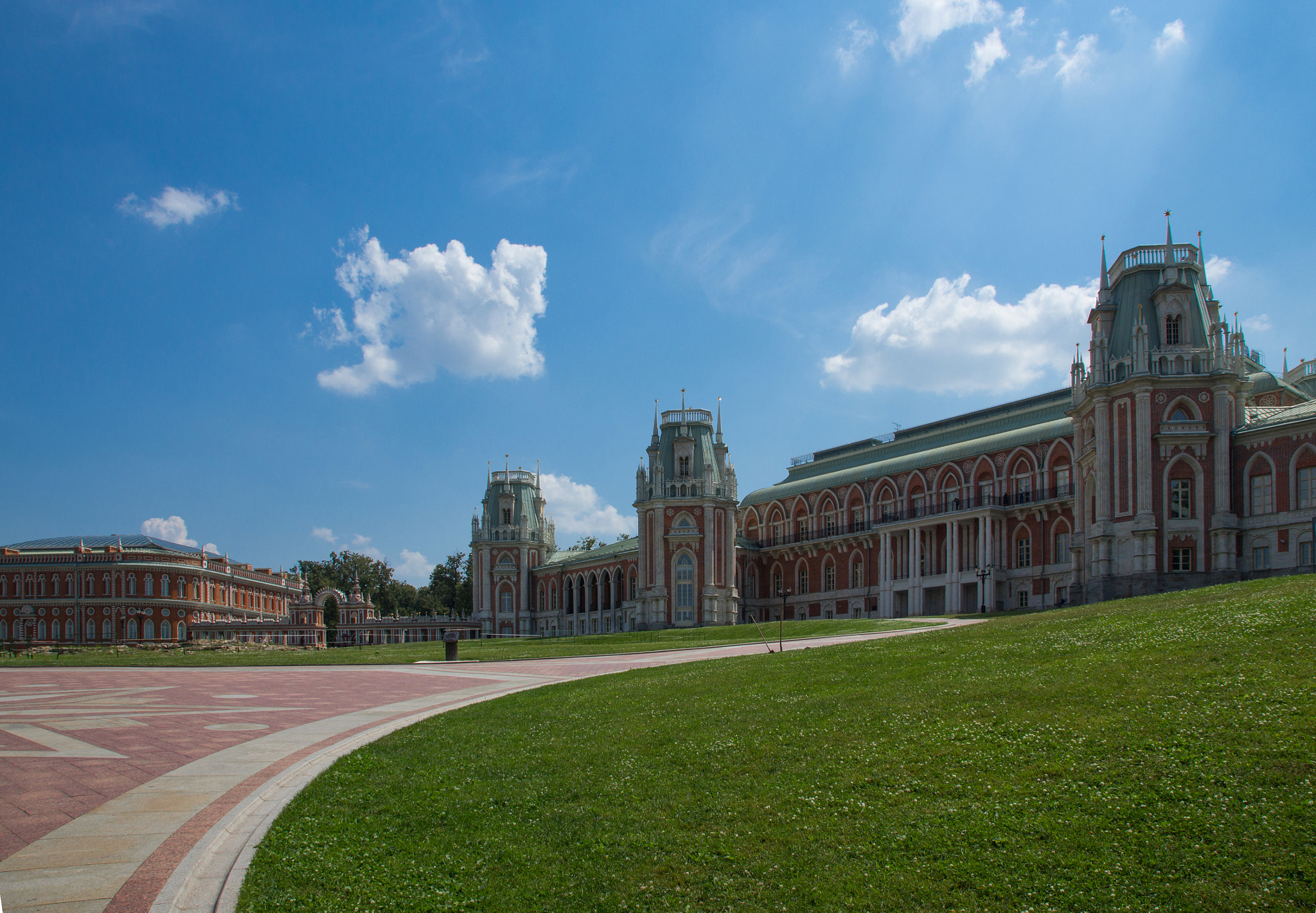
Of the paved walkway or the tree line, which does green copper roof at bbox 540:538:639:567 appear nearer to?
the tree line

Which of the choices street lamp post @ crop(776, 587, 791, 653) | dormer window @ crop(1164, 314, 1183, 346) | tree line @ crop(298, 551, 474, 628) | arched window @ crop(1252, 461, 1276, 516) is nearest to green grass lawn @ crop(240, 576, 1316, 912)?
street lamp post @ crop(776, 587, 791, 653)

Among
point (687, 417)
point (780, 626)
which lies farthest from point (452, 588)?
point (780, 626)

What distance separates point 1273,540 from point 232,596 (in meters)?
99.4

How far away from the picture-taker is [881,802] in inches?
333

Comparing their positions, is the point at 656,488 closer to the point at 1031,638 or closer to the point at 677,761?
the point at 1031,638

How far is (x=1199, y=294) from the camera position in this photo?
44.2 meters

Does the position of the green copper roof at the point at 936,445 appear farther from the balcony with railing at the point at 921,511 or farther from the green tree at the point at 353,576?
the green tree at the point at 353,576

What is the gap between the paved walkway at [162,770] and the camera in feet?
24.1

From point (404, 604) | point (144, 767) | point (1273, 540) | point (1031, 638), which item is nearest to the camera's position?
point (144, 767)

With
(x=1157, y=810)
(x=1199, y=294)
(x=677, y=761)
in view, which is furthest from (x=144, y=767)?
(x=1199, y=294)

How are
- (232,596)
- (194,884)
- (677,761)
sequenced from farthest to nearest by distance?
(232,596) < (677,761) < (194,884)

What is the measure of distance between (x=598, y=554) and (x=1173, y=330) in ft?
186

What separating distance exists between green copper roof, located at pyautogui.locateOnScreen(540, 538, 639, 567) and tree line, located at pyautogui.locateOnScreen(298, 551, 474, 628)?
22173 millimetres

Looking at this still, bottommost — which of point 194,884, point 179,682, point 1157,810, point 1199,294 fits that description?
point 179,682
